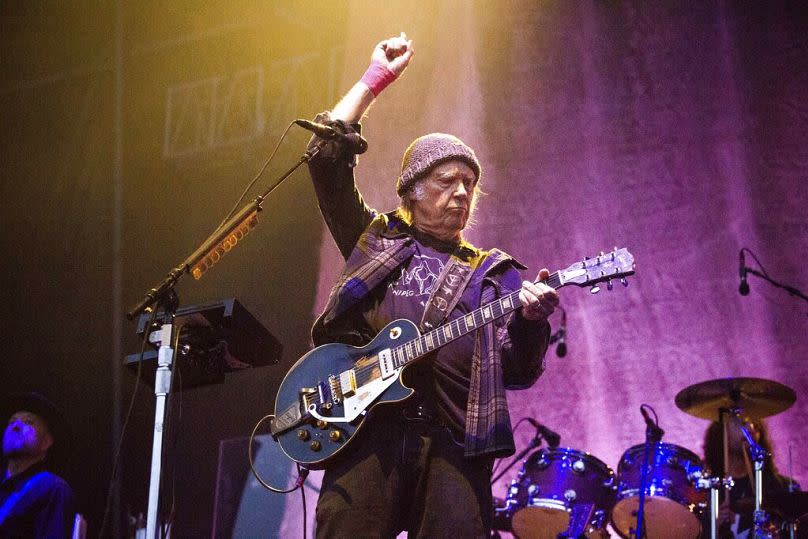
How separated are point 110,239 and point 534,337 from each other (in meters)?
4.63

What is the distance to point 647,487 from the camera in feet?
17.0

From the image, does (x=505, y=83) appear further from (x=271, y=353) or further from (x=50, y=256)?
(x=50, y=256)

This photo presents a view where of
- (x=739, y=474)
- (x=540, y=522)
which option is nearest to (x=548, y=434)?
(x=540, y=522)

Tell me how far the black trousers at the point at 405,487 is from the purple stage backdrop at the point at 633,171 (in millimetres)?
3053

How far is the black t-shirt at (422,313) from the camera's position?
9.93 feet

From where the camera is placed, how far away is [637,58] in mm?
6051

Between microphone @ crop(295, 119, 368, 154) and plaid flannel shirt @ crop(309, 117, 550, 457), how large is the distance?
43 millimetres

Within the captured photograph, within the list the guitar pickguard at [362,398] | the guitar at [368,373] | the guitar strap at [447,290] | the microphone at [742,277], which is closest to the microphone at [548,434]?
the microphone at [742,277]

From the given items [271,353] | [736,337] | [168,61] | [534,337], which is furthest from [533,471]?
[168,61]

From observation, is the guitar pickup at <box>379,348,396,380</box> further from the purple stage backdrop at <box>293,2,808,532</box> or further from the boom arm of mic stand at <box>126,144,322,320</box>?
the purple stage backdrop at <box>293,2,808,532</box>

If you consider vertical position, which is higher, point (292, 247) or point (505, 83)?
point (505, 83)

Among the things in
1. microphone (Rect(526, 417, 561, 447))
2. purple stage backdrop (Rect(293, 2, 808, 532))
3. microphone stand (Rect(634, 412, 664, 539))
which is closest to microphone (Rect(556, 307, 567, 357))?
purple stage backdrop (Rect(293, 2, 808, 532))

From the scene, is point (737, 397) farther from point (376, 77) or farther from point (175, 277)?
point (175, 277)

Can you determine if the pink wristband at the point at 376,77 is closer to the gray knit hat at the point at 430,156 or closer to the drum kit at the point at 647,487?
the gray knit hat at the point at 430,156
